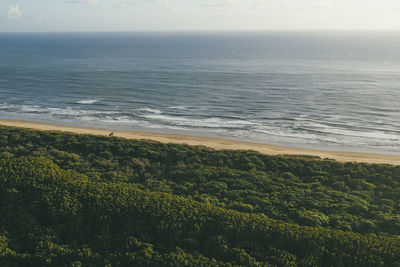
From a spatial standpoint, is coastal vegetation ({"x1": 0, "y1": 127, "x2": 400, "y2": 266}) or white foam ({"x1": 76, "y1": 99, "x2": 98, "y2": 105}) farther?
white foam ({"x1": 76, "y1": 99, "x2": 98, "y2": 105})

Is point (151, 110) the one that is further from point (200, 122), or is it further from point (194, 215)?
point (194, 215)

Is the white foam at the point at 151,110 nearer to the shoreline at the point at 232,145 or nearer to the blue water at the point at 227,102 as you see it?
the blue water at the point at 227,102

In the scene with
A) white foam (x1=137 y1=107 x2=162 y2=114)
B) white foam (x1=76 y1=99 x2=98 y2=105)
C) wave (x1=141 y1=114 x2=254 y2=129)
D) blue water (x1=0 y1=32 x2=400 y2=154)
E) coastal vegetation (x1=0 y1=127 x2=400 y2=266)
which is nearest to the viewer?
coastal vegetation (x1=0 y1=127 x2=400 y2=266)

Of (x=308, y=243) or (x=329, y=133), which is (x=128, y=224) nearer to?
(x=308, y=243)

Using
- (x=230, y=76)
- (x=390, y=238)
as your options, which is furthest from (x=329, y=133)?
(x=230, y=76)

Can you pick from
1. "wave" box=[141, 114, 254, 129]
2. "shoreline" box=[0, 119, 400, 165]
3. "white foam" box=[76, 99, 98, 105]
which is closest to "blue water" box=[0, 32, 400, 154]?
"wave" box=[141, 114, 254, 129]

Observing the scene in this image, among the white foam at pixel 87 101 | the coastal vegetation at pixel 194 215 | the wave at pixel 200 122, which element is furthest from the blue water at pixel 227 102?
the coastal vegetation at pixel 194 215

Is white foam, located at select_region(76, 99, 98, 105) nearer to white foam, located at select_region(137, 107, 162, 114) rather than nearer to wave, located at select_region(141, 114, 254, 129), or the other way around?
white foam, located at select_region(137, 107, 162, 114)

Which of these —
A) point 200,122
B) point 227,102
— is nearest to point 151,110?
point 200,122

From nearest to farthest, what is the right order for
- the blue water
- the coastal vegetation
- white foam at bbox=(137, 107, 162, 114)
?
1. the coastal vegetation
2. the blue water
3. white foam at bbox=(137, 107, 162, 114)
